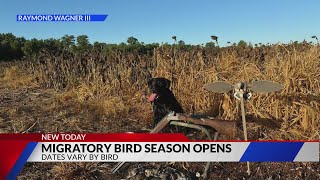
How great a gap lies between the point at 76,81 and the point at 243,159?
17.9 ft

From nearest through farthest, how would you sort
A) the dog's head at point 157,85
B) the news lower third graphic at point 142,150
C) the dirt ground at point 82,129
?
the news lower third graphic at point 142,150 < the dirt ground at point 82,129 < the dog's head at point 157,85

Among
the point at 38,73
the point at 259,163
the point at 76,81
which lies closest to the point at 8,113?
the point at 76,81

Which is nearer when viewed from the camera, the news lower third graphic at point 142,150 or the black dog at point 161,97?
the news lower third graphic at point 142,150

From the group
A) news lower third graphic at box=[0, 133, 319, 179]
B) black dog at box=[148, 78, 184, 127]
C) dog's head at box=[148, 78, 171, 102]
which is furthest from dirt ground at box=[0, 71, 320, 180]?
dog's head at box=[148, 78, 171, 102]

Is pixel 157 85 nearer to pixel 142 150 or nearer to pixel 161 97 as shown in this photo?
pixel 161 97

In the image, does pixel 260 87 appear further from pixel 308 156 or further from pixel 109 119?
pixel 109 119

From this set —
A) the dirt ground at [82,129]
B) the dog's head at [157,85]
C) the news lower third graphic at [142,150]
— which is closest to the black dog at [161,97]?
the dog's head at [157,85]

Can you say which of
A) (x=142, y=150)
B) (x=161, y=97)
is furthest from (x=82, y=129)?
(x=142, y=150)

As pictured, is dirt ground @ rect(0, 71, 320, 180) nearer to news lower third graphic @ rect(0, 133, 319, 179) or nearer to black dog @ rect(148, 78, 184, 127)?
news lower third graphic @ rect(0, 133, 319, 179)

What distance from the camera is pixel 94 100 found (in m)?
6.89

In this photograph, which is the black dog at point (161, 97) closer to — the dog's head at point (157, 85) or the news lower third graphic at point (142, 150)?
the dog's head at point (157, 85)

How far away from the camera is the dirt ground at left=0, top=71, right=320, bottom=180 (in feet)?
13.7

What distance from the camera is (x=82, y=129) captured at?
222 inches

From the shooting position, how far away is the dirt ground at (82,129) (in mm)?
4180
